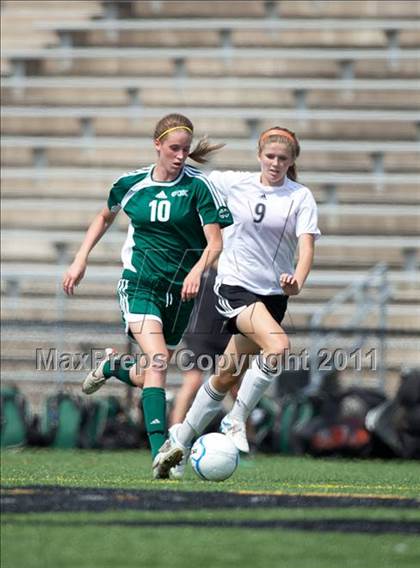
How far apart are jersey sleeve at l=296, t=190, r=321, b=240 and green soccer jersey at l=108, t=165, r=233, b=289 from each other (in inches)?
19.2

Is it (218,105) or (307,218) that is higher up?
(218,105)

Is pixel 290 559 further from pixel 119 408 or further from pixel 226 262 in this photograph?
pixel 119 408

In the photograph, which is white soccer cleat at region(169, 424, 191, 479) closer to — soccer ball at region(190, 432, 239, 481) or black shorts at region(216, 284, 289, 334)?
soccer ball at region(190, 432, 239, 481)

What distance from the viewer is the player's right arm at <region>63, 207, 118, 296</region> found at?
7262mm

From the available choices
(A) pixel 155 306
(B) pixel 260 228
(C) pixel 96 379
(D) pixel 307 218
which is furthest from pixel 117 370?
(D) pixel 307 218

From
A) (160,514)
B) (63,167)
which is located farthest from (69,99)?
(160,514)

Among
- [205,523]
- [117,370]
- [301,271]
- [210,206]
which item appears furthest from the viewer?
[117,370]

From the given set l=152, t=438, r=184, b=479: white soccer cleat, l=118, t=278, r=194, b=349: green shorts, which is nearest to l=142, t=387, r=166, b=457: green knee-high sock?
l=152, t=438, r=184, b=479: white soccer cleat

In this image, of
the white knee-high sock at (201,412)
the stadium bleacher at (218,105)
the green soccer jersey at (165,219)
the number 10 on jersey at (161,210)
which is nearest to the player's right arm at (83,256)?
the green soccer jersey at (165,219)

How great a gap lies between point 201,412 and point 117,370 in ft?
1.85

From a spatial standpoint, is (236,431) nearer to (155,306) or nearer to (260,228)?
(155,306)

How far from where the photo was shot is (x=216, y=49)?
58.7 ft

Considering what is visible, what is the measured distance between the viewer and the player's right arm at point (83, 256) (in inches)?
286

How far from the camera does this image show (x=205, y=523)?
4777mm
